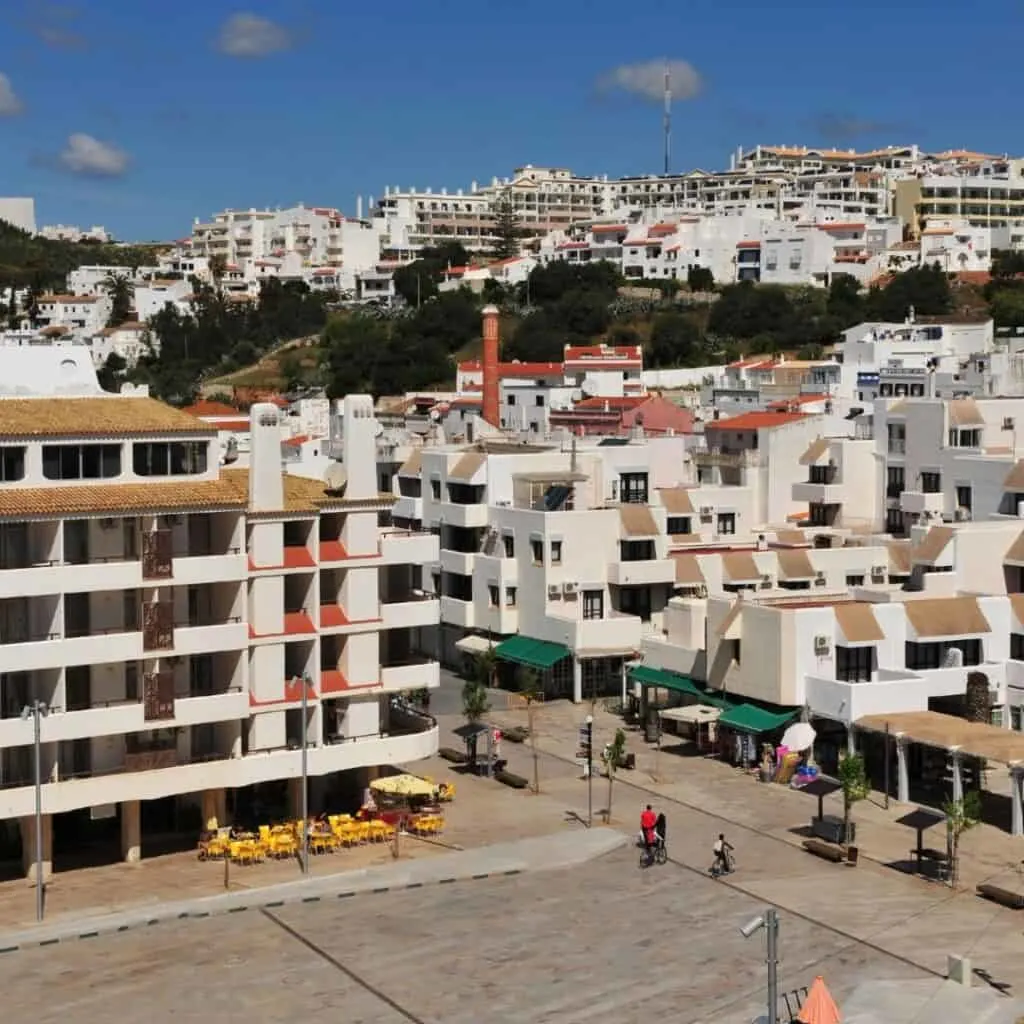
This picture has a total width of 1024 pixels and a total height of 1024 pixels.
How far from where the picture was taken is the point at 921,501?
61.3m

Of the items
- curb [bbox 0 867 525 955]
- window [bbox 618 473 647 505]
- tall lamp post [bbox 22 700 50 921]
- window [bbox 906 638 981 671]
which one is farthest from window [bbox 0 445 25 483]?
window [bbox 618 473 647 505]

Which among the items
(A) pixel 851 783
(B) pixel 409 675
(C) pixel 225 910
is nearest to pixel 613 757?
(B) pixel 409 675

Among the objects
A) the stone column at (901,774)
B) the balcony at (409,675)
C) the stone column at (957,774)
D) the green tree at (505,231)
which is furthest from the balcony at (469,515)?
the green tree at (505,231)

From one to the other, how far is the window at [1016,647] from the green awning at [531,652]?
43.0 ft

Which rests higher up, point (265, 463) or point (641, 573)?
point (265, 463)

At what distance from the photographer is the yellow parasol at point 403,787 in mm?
39031

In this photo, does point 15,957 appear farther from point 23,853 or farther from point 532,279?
point 532,279

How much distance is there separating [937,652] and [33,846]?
23.8 metres

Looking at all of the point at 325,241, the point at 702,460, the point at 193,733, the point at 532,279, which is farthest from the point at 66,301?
the point at 193,733

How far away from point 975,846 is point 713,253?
4713 inches

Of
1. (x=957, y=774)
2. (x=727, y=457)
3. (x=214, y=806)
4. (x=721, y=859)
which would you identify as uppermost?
(x=727, y=457)

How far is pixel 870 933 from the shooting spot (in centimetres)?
3181

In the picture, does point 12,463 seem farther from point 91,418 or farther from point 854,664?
point 854,664

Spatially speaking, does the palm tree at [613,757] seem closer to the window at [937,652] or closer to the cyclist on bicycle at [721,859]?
the cyclist on bicycle at [721,859]
